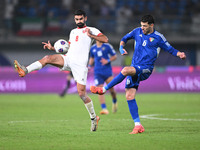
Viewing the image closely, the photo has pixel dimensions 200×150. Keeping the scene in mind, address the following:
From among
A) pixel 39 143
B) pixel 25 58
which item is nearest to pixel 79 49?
pixel 39 143

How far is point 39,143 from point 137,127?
2.15 m

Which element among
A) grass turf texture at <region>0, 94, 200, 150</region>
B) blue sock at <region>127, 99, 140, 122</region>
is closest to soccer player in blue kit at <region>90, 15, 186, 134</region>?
blue sock at <region>127, 99, 140, 122</region>

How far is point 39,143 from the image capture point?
6.86 metres

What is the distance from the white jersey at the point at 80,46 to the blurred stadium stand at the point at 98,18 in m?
20.1

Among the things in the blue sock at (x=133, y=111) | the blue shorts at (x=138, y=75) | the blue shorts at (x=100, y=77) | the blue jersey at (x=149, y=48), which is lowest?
the blue shorts at (x=100, y=77)

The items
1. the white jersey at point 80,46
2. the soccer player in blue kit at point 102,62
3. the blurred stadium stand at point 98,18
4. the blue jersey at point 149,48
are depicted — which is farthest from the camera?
the blurred stadium stand at point 98,18

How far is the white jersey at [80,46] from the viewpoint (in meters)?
8.60

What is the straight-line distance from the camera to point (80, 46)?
8.68 m

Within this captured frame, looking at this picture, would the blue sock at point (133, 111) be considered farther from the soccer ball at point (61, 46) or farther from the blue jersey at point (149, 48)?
the soccer ball at point (61, 46)

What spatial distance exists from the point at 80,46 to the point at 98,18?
20.9 meters

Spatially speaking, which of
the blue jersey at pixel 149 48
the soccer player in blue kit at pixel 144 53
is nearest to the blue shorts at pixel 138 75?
the soccer player in blue kit at pixel 144 53

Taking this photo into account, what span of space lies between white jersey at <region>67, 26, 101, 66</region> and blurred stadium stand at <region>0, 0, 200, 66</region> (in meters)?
20.1

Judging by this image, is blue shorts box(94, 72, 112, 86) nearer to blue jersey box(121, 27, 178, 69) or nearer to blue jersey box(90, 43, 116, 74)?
blue jersey box(90, 43, 116, 74)

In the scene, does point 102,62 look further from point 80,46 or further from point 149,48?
point 149,48
